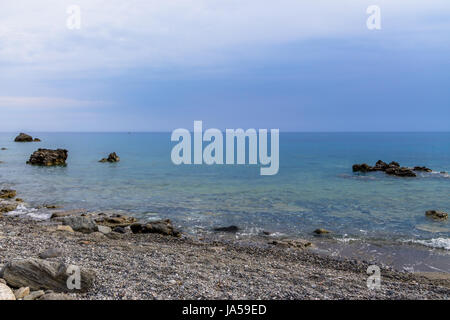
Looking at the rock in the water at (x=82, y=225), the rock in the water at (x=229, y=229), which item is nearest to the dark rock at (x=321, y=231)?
the rock in the water at (x=229, y=229)

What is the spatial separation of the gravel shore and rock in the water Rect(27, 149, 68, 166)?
5673 cm

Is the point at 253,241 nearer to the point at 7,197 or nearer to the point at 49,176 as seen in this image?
the point at 7,197

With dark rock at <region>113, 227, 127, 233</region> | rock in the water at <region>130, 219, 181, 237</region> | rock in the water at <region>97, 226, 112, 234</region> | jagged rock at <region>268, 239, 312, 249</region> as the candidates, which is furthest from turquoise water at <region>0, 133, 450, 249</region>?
rock in the water at <region>97, 226, 112, 234</region>

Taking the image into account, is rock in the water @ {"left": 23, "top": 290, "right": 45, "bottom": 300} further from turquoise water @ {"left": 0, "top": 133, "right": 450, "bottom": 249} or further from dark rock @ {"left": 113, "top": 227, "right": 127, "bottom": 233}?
turquoise water @ {"left": 0, "top": 133, "right": 450, "bottom": 249}

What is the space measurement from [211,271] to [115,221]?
46.6 feet

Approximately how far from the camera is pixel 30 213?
91.8ft

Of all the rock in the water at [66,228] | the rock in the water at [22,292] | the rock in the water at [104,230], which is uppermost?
the rock in the water at [22,292]

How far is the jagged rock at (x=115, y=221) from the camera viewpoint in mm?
24134

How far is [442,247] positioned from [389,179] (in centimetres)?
3352

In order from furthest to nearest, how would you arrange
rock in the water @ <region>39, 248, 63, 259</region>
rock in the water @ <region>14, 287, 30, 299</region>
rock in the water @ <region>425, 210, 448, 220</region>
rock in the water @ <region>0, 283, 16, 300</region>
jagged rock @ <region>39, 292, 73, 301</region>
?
rock in the water @ <region>425, 210, 448, 220</region>, rock in the water @ <region>39, 248, 63, 259</region>, rock in the water @ <region>14, 287, 30, 299</region>, jagged rock @ <region>39, 292, 73, 301</region>, rock in the water @ <region>0, 283, 16, 300</region>

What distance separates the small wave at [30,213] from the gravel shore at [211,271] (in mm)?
6875

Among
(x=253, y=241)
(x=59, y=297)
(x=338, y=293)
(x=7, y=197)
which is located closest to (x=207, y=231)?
(x=253, y=241)

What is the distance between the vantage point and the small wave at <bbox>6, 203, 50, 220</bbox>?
26.8 meters

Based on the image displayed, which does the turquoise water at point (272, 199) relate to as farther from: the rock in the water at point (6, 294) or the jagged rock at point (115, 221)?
the rock in the water at point (6, 294)
